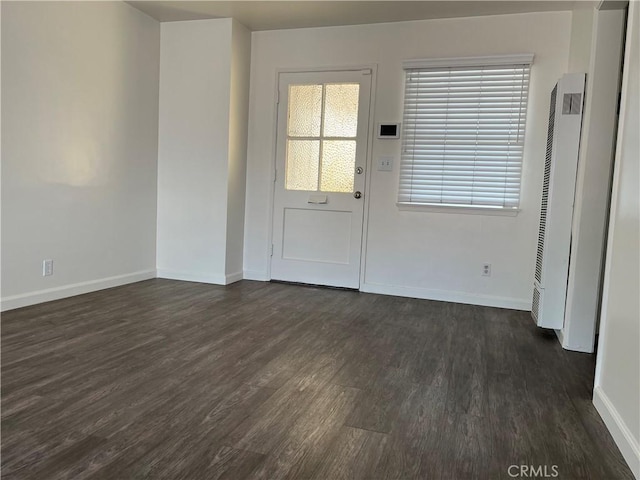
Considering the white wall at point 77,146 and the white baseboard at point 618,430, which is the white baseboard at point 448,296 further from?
the white wall at point 77,146

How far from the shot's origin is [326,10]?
3994 mm

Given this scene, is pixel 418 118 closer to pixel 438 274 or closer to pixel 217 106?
pixel 438 274

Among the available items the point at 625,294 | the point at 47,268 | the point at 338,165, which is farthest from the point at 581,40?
the point at 47,268

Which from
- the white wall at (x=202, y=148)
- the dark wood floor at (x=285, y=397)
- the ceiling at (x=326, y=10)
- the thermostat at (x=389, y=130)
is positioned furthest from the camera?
the white wall at (x=202, y=148)

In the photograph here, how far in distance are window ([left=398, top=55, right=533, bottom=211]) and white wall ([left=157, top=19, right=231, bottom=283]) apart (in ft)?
5.57

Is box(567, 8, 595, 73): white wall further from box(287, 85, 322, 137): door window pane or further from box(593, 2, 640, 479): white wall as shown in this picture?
box(287, 85, 322, 137): door window pane

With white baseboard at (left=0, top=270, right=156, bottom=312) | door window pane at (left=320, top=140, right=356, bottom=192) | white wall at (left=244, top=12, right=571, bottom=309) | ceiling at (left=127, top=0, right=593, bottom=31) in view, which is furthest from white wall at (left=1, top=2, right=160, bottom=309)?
door window pane at (left=320, top=140, right=356, bottom=192)

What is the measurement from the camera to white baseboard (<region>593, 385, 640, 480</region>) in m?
1.60

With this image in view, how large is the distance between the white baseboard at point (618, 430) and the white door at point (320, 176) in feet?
8.63

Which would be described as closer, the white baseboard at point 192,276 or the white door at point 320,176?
the white door at point 320,176

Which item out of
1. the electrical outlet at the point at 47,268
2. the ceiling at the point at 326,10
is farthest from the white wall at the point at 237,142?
the electrical outlet at the point at 47,268

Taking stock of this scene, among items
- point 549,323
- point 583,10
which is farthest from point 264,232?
point 583,10

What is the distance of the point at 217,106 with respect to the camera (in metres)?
4.42

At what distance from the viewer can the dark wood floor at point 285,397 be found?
1.58 meters
